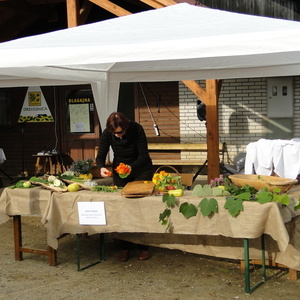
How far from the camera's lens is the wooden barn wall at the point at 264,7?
32.3 ft

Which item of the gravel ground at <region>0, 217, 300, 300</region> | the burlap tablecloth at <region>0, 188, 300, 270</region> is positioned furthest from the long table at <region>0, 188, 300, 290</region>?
the gravel ground at <region>0, 217, 300, 300</region>

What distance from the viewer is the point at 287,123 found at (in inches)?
414

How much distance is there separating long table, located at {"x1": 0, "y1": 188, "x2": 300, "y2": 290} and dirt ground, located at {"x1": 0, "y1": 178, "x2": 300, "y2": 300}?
11.1 inches

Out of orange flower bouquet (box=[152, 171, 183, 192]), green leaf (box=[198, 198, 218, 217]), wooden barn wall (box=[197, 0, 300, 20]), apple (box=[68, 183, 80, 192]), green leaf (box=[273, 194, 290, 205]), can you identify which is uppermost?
wooden barn wall (box=[197, 0, 300, 20])

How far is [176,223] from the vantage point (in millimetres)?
5086

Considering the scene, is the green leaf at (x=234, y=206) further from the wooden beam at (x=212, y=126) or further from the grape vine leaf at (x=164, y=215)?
the wooden beam at (x=212, y=126)

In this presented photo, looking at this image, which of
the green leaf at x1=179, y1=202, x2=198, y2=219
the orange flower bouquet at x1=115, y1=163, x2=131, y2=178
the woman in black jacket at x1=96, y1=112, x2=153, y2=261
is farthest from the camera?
the woman in black jacket at x1=96, y1=112, x2=153, y2=261

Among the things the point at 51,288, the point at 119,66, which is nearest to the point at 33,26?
the point at 119,66

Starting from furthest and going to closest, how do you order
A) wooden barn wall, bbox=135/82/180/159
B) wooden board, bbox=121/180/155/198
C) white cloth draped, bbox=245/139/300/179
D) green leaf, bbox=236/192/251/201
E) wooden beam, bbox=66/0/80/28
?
wooden barn wall, bbox=135/82/180/159
wooden beam, bbox=66/0/80/28
white cloth draped, bbox=245/139/300/179
wooden board, bbox=121/180/155/198
green leaf, bbox=236/192/251/201

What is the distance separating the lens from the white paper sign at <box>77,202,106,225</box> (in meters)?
5.37

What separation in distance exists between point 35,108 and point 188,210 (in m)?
7.98

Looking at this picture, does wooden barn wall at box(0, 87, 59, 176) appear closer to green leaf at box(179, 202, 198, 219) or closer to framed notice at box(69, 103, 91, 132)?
framed notice at box(69, 103, 91, 132)

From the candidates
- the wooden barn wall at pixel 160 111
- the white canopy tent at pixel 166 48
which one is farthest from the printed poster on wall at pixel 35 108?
the white canopy tent at pixel 166 48

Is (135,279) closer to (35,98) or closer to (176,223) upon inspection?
(176,223)
